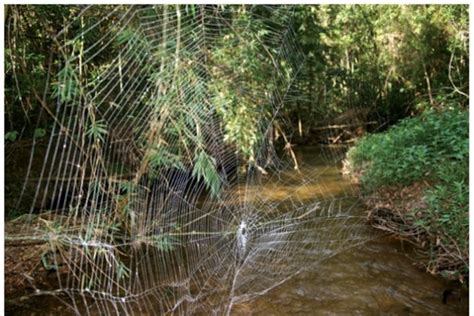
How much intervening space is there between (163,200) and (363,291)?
1468 millimetres

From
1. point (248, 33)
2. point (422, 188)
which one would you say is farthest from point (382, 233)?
point (248, 33)

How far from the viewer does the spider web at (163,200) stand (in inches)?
78.1

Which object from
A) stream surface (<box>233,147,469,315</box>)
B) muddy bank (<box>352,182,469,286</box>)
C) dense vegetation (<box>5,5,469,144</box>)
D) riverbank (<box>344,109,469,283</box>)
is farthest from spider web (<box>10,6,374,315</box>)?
dense vegetation (<box>5,5,469,144</box>)

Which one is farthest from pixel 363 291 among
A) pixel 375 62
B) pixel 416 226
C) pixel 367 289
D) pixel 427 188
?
pixel 375 62

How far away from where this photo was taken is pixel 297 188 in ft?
16.3

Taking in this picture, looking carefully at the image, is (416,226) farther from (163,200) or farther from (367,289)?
(163,200)

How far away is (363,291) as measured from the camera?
2986mm

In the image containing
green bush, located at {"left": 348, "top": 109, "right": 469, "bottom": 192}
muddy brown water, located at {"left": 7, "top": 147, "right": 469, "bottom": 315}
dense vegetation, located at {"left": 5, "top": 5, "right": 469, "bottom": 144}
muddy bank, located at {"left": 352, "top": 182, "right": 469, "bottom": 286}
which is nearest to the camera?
muddy brown water, located at {"left": 7, "top": 147, "right": 469, "bottom": 315}

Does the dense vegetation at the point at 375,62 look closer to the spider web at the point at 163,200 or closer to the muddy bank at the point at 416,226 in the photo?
the muddy bank at the point at 416,226

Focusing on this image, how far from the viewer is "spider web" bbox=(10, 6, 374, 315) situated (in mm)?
1984

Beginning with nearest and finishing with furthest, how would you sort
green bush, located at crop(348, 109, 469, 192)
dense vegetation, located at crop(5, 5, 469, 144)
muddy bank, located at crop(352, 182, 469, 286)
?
muddy bank, located at crop(352, 182, 469, 286)
green bush, located at crop(348, 109, 469, 192)
dense vegetation, located at crop(5, 5, 469, 144)

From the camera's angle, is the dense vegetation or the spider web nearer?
the spider web

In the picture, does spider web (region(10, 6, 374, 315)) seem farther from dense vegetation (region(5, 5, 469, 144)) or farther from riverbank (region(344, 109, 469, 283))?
dense vegetation (region(5, 5, 469, 144))

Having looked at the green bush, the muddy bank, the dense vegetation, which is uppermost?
the dense vegetation
